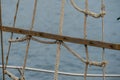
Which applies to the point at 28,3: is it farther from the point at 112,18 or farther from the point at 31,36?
the point at 31,36

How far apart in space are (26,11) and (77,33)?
3.63 ft

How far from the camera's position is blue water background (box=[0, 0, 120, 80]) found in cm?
339

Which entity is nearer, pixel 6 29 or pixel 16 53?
pixel 6 29

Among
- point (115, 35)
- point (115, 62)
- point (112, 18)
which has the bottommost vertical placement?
point (115, 62)

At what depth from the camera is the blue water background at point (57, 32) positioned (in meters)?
3.39

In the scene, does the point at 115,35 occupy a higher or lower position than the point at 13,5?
lower

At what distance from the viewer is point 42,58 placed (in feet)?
11.7

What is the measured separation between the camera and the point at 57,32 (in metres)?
4.15

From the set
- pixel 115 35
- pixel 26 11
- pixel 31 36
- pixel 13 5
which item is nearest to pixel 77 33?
pixel 115 35

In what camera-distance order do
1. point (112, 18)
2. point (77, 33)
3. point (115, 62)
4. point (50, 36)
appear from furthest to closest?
point (112, 18) < point (77, 33) < point (115, 62) < point (50, 36)

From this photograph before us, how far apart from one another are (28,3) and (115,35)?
5.76ft

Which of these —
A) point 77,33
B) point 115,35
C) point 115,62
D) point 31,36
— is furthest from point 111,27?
point 31,36

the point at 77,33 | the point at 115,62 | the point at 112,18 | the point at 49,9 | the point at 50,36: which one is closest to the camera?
the point at 50,36

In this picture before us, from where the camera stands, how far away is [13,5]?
16.7 ft
